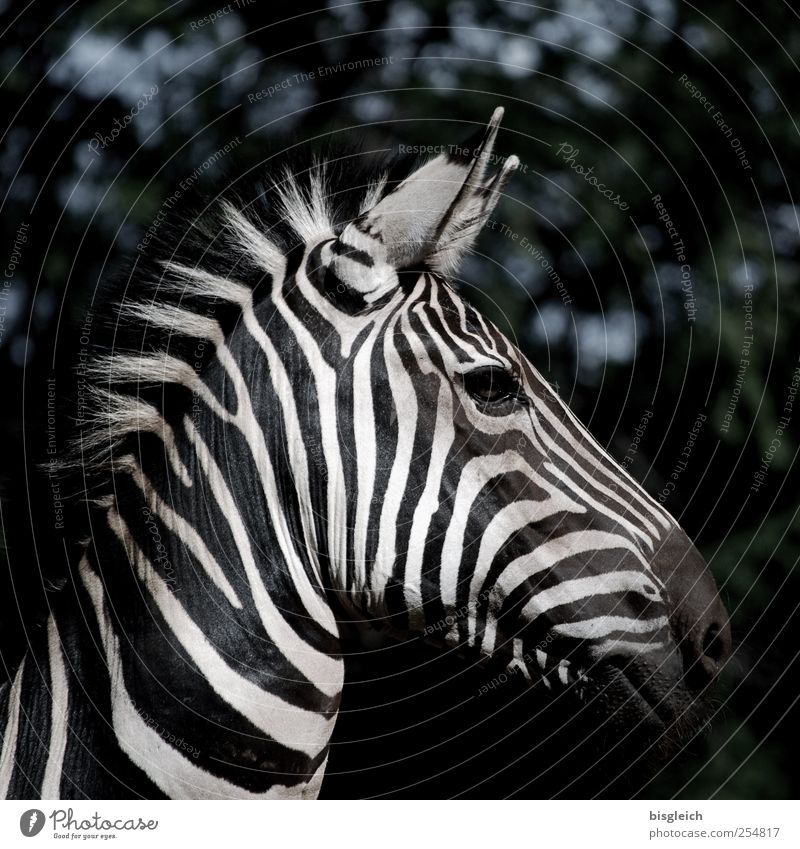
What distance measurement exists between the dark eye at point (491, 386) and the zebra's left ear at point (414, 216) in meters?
0.23

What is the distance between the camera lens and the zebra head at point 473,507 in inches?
46.8

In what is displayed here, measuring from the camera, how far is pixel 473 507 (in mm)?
1200

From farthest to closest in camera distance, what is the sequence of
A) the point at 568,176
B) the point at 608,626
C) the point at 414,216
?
the point at 568,176, the point at 414,216, the point at 608,626

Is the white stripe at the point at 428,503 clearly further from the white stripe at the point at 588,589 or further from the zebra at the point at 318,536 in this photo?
the white stripe at the point at 588,589

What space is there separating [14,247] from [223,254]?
134cm

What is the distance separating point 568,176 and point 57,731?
1920mm

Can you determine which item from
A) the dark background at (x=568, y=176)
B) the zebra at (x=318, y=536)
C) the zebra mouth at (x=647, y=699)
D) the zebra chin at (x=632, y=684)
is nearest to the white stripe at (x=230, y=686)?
the zebra at (x=318, y=536)

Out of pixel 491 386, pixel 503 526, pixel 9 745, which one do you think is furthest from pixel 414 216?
pixel 9 745

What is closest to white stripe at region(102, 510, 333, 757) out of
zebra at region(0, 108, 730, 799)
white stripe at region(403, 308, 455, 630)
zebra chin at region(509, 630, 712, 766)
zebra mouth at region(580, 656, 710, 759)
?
zebra at region(0, 108, 730, 799)

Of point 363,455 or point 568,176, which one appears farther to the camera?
point 568,176

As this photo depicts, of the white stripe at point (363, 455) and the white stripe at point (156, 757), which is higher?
the white stripe at point (363, 455)

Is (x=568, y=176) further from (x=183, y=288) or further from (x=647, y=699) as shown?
(x=647, y=699)
